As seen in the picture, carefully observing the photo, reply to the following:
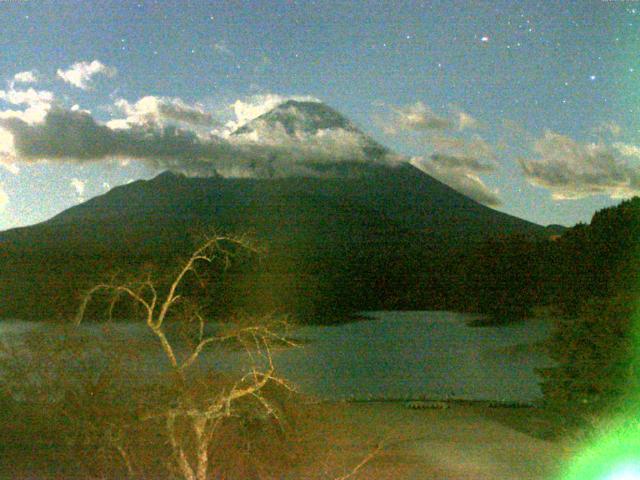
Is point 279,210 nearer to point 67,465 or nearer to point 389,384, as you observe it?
point 389,384

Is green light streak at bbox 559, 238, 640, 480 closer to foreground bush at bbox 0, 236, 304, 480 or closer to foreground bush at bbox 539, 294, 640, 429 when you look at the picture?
foreground bush at bbox 539, 294, 640, 429

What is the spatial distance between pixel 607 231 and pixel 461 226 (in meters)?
50.4

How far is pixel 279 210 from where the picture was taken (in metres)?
85.7

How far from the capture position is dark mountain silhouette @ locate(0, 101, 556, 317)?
50906 mm

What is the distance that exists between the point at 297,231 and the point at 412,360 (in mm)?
46511

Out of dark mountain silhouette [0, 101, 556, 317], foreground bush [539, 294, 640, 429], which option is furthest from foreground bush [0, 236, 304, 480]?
dark mountain silhouette [0, 101, 556, 317]

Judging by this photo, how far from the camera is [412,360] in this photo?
33406 mm

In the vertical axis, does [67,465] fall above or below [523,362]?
above

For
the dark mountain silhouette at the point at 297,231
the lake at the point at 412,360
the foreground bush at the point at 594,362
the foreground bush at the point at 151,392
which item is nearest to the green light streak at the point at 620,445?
the foreground bush at the point at 594,362

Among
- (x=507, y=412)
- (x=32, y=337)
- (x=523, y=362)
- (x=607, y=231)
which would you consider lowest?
(x=523, y=362)

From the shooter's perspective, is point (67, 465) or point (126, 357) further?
point (67, 465)

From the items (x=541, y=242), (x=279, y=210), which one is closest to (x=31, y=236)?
(x=279, y=210)

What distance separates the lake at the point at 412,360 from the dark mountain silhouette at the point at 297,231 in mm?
9460

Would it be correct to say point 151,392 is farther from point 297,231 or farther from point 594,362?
point 297,231
